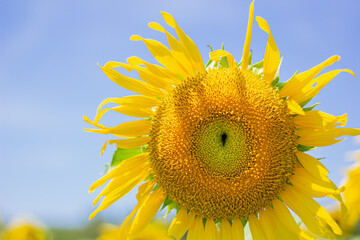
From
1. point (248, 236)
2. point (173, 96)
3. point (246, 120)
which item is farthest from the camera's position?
point (248, 236)

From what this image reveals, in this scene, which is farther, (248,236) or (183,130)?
(248,236)

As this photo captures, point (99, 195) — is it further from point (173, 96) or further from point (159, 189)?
point (173, 96)

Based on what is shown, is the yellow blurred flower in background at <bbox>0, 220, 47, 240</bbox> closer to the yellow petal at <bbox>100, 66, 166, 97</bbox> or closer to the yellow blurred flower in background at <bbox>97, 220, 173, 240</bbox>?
the yellow blurred flower in background at <bbox>97, 220, 173, 240</bbox>

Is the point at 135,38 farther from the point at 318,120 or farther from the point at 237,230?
the point at 237,230

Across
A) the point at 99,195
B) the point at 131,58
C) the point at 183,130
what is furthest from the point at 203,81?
the point at 99,195

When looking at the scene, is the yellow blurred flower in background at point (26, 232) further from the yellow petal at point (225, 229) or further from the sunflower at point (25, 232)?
the yellow petal at point (225, 229)

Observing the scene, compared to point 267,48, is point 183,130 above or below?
below
